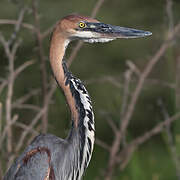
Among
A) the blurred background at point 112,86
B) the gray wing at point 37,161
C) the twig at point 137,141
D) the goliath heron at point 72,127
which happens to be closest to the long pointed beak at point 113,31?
the goliath heron at point 72,127

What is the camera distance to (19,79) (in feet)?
22.3

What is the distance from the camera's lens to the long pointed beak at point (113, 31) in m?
2.75

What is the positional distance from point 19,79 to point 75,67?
829 mm

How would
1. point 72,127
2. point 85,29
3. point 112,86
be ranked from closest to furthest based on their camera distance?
point 85,29, point 72,127, point 112,86

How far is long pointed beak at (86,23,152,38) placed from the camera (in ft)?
9.01

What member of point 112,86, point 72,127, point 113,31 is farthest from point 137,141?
point 112,86

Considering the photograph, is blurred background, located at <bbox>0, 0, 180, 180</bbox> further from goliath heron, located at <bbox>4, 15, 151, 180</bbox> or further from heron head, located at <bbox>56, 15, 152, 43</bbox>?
heron head, located at <bbox>56, 15, 152, 43</bbox>

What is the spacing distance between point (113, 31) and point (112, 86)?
4190 millimetres

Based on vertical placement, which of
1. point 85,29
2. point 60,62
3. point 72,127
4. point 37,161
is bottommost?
point 37,161

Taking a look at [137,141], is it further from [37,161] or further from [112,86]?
[112,86]

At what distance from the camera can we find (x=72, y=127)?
112 inches

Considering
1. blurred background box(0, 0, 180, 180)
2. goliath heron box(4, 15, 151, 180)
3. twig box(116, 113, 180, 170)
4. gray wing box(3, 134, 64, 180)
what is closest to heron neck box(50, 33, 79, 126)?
goliath heron box(4, 15, 151, 180)

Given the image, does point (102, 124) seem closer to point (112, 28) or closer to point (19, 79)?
point (19, 79)

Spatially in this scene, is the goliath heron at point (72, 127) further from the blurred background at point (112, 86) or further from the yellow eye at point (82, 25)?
the blurred background at point (112, 86)
